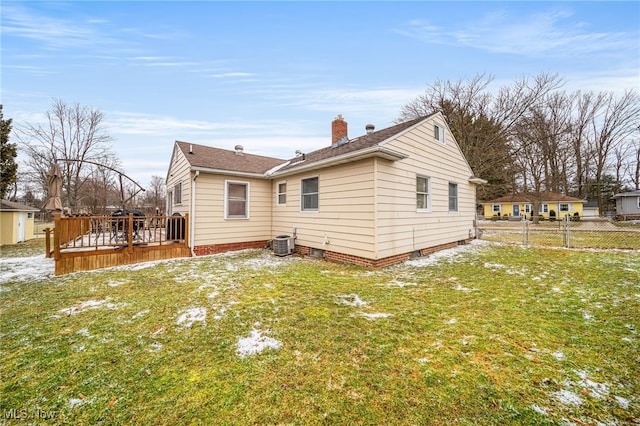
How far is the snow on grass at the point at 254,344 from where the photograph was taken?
2.63m

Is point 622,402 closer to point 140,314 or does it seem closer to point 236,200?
point 140,314

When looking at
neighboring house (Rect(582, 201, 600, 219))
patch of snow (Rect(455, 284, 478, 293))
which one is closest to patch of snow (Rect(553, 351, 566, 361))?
patch of snow (Rect(455, 284, 478, 293))

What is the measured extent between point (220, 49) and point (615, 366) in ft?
42.1

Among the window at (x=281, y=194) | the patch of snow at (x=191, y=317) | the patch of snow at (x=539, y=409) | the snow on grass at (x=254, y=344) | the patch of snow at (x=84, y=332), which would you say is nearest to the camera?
the patch of snow at (x=539, y=409)

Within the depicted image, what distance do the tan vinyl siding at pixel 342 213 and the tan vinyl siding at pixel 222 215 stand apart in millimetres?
1661

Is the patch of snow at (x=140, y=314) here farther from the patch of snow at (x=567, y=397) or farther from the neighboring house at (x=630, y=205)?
the neighboring house at (x=630, y=205)

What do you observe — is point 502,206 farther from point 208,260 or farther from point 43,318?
point 43,318

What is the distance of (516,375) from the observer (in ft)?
7.32

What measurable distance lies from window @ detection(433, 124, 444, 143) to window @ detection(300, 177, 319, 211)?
14.7 feet

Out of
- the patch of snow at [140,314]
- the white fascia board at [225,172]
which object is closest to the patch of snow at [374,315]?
Result: the patch of snow at [140,314]

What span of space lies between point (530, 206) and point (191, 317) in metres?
40.1

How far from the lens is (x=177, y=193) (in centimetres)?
992

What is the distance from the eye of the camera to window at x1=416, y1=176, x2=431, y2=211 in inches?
312

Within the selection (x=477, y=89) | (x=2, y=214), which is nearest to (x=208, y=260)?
(x=2, y=214)
